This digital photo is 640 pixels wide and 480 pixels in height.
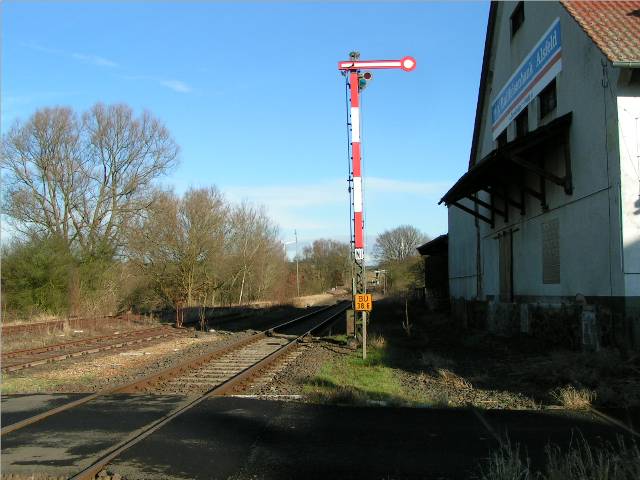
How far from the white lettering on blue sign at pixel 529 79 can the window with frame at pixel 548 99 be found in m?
0.14

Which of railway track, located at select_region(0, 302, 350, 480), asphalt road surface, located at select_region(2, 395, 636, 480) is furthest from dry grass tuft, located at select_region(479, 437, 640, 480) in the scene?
railway track, located at select_region(0, 302, 350, 480)

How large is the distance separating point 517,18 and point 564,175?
8.03 metres

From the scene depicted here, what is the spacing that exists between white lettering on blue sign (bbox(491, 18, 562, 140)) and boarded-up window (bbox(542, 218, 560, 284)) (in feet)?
13.0

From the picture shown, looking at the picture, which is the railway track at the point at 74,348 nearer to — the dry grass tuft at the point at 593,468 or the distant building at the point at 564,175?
the dry grass tuft at the point at 593,468

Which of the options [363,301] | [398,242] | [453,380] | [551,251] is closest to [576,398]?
[453,380]

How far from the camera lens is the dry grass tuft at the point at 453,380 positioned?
10.2 meters

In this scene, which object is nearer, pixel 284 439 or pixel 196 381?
pixel 284 439

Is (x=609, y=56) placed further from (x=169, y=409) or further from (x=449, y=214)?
(x=449, y=214)

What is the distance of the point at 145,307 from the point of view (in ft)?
140

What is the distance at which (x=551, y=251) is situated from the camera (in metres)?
15.2

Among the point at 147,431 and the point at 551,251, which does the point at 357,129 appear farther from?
the point at 147,431

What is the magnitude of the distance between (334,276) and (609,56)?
96.4m

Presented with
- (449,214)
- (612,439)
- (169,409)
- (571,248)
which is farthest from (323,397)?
(449,214)

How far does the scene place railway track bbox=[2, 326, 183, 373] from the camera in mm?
14398
